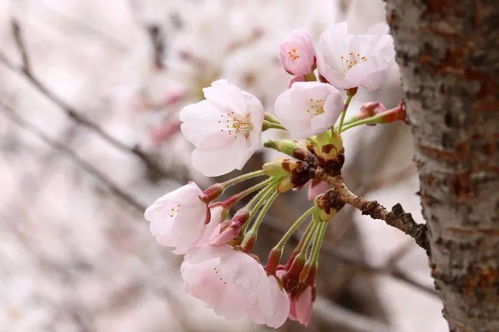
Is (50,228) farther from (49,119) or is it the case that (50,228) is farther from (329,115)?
(329,115)

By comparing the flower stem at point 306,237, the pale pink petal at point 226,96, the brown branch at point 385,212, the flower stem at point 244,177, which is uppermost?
the pale pink petal at point 226,96

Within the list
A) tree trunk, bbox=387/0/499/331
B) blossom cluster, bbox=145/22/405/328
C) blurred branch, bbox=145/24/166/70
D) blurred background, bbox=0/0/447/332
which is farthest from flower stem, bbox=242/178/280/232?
blurred branch, bbox=145/24/166/70

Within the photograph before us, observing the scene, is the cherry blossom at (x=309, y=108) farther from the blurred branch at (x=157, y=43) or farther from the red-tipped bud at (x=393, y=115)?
the blurred branch at (x=157, y=43)

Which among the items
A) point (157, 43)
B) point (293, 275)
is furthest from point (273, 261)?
point (157, 43)

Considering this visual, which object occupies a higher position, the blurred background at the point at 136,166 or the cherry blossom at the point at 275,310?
the cherry blossom at the point at 275,310

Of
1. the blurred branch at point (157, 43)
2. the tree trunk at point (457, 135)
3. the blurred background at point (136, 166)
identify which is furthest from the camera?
the blurred branch at point (157, 43)

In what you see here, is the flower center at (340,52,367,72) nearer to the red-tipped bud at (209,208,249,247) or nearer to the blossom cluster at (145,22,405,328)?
the blossom cluster at (145,22,405,328)

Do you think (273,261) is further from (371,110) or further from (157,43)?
(157,43)

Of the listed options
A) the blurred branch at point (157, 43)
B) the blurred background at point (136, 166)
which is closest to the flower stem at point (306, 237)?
the blurred background at point (136, 166)
